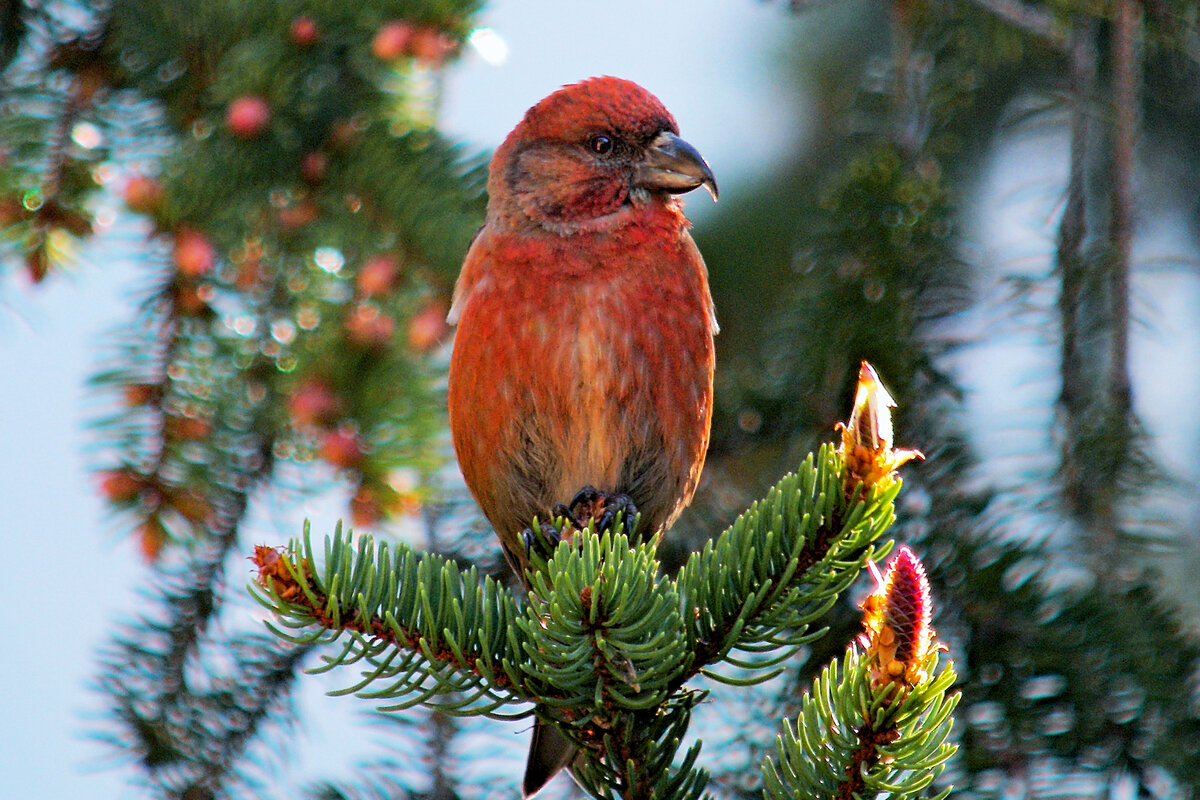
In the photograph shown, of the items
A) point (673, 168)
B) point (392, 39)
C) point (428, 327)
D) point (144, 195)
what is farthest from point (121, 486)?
point (673, 168)

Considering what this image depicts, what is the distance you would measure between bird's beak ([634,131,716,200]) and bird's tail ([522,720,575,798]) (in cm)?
122

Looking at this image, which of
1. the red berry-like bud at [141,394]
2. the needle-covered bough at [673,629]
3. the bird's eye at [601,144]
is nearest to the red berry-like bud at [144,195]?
the red berry-like bud at [141,394]

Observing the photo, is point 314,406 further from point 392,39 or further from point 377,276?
point 392,39

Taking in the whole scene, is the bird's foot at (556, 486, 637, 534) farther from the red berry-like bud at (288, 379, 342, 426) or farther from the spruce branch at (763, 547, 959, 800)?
the spruce branch at (763, 547, 959, 800)

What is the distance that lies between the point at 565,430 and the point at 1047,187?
136 centimetres

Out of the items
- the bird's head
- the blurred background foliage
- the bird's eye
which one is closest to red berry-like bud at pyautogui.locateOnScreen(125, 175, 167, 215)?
the blurred background foliage

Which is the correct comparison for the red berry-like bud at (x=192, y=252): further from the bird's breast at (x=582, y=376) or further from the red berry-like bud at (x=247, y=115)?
the bird's breast at (x=582, y=376)

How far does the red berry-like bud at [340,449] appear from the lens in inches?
97.3

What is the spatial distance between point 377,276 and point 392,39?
0.52m

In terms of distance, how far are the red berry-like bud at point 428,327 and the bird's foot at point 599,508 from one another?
0.56m

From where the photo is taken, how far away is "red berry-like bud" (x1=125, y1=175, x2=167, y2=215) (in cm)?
248

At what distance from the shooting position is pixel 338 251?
2.67 metres

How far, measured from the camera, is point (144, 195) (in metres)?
2.51

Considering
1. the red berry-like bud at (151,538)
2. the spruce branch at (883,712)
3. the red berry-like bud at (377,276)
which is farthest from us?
the red berry-like bud at (377,276)
